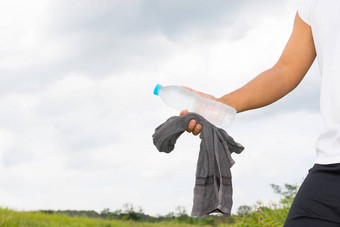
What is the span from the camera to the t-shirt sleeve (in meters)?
3.49

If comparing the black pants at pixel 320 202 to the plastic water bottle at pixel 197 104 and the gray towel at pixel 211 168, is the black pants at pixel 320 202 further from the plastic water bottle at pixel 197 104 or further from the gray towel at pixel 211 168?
the plastic water bottle at pixel 197 104

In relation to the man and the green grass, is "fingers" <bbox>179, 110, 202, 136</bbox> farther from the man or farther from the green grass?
the green grass

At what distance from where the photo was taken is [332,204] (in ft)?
9.04

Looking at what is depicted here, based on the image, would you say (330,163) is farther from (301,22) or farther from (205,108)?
(301,22)

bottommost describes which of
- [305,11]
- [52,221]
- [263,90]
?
[52,221]

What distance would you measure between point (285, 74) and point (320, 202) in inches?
43.7

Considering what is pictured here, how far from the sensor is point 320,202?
2.78 metres

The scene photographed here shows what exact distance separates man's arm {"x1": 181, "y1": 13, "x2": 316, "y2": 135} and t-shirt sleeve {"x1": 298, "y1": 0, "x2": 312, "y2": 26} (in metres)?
0.04

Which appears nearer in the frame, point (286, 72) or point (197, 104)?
point (197, 104)

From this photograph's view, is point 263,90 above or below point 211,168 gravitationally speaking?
Answer: above

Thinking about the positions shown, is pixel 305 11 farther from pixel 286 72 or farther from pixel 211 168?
pixel 211 168

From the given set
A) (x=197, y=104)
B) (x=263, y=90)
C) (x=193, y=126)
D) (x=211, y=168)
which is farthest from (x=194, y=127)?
(x=263, y=90)

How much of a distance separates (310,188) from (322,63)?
894 mm

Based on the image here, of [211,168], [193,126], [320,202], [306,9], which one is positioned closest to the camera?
[320,202]
